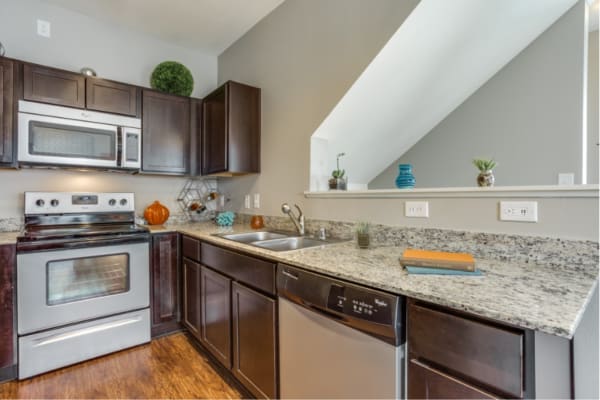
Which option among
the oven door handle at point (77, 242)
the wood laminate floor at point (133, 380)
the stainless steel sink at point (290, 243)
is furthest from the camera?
the stainless steel sink at point (290, 243)

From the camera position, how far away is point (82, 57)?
2.53 m

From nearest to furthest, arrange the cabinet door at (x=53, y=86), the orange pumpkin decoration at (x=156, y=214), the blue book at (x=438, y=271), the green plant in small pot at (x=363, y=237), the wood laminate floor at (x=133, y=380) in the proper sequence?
the blue book at (x=438, y=271), the green plant in small pot at (x=363, y=237), the wood laminate floor at (x=133, y=380), the cabinet door at (x=53, y=86), the orange pumpkin decoration at (x=156, y=214)

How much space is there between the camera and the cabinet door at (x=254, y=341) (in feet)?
4.66

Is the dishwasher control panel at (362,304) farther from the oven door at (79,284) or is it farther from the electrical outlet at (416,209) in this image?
the oven door at (79,284)

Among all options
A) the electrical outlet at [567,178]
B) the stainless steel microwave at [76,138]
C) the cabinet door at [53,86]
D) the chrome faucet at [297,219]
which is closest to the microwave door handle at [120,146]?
the stainless steel microwave at [76,138]

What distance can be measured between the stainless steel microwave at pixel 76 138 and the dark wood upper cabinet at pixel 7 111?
1.7 inches

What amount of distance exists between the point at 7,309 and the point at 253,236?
152 centimetres

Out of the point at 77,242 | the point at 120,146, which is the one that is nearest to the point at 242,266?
the point at 77,242

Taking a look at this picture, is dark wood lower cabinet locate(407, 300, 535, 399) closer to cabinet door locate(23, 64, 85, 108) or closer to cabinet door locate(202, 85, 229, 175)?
cabinet door locate(202, 85, 229, 175)

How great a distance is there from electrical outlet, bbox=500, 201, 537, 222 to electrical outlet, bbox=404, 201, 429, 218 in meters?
0.33

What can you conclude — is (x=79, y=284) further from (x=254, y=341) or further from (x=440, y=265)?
(x=440, y=265)

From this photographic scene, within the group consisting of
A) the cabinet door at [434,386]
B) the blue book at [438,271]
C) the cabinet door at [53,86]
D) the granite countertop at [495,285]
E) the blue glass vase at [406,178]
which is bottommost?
the cabinet door at [434,386]

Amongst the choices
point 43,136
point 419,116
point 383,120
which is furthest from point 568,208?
point 43,136

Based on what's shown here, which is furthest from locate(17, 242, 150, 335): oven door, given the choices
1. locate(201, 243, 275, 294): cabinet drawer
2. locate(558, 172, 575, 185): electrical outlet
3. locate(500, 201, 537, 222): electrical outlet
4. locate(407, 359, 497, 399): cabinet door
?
locate(558, 172, 575, 185): electrical outlet
